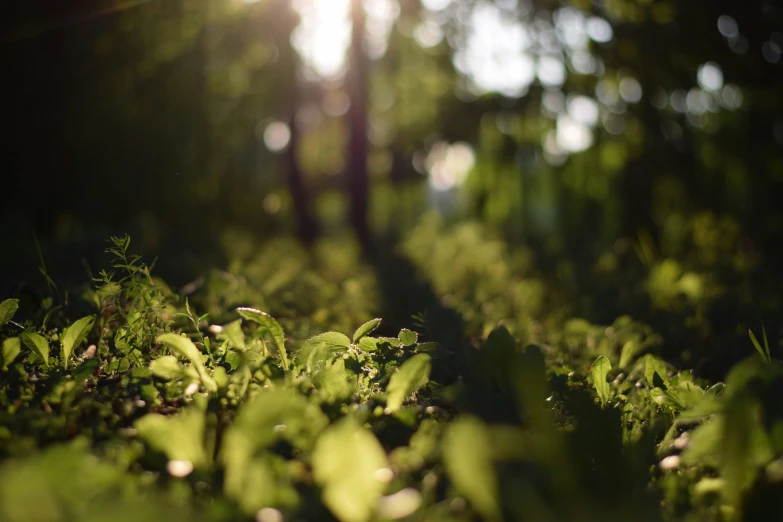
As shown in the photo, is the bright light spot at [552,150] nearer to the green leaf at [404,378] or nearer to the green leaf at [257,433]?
the green leaf at [404,378]

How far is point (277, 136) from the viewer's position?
9406 mm

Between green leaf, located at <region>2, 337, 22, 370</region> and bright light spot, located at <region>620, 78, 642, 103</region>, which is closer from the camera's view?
green leaf, located at <region>2, 337, 22, 370</region>

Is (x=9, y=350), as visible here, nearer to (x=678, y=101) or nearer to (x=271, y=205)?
(x=678, y=101)

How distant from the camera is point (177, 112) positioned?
615cm

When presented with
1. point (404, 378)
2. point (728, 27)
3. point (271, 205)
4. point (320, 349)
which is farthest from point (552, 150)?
point (404, 378)

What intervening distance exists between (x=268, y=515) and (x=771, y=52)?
4.44m

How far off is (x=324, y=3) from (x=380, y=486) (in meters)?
7.32

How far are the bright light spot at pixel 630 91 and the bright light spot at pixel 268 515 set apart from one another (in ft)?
17.0

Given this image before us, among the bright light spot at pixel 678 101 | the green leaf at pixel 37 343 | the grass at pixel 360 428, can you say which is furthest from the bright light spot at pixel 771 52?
the green leaf at pixel 37 343

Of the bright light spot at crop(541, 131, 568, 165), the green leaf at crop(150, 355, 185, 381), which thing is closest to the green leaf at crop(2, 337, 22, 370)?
the green leaf at crop(150, 355, 185, 381)

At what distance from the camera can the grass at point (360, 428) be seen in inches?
33.8

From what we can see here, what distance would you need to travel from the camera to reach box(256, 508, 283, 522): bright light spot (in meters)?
0.86

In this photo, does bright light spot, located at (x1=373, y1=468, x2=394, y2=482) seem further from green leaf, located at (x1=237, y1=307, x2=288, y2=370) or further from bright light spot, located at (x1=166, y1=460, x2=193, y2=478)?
green leaf, located at (x1=237, y1=307, x2=288, y2=370)

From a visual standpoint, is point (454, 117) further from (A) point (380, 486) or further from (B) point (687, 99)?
(A) point (380, 486)
